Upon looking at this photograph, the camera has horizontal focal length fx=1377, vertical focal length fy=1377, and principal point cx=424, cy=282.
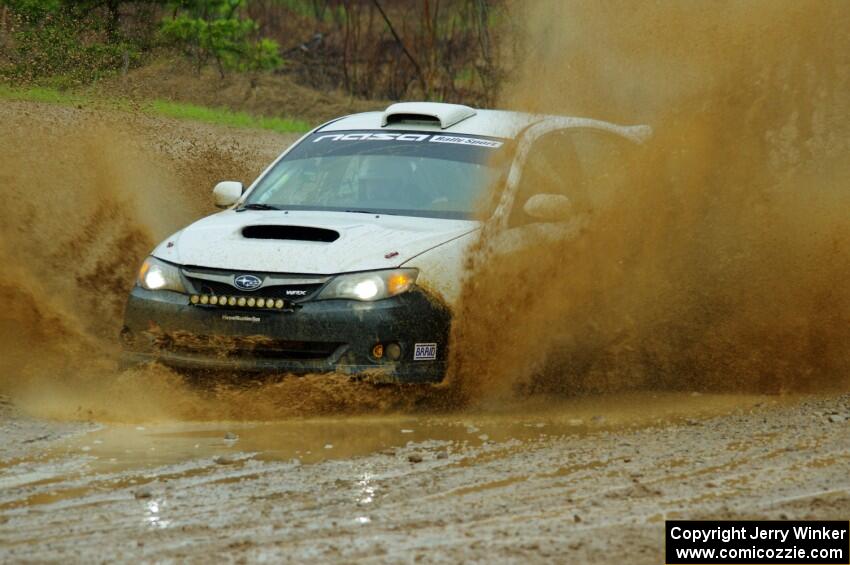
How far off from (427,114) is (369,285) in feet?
6.99

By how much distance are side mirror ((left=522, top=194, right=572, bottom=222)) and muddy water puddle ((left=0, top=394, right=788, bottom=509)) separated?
1026 millimetres

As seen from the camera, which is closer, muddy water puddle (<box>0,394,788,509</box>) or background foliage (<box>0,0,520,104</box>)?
muddy water puddle (<box>0,394,788,509</box>)

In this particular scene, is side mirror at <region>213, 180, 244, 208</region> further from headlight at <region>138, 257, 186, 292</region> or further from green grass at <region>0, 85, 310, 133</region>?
green grass at <region>0, 85, 310, 133</region>

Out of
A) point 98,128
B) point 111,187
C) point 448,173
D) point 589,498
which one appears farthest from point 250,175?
point 589,498

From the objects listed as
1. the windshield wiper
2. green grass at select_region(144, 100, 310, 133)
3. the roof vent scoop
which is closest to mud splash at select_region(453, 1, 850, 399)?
the roof vent scoop

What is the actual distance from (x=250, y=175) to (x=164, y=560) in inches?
352

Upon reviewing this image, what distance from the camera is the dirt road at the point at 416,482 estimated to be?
4.42 m

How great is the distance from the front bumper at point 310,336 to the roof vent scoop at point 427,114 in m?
2.04

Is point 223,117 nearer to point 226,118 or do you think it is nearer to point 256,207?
point 226,118

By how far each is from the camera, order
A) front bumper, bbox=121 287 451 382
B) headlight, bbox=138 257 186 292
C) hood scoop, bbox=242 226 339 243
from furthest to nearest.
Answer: hood scoop, bbox=242 226 339 243
headlight, bbox=138 257 186 292
front bumper, bbox=121 287 451 382

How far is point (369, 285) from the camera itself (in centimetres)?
683

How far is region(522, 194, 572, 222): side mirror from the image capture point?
7.58m

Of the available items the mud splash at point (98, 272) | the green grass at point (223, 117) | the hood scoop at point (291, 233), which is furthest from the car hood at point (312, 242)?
the green grass at point (223, 117)

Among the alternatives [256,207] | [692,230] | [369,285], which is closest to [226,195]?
[256,207]
